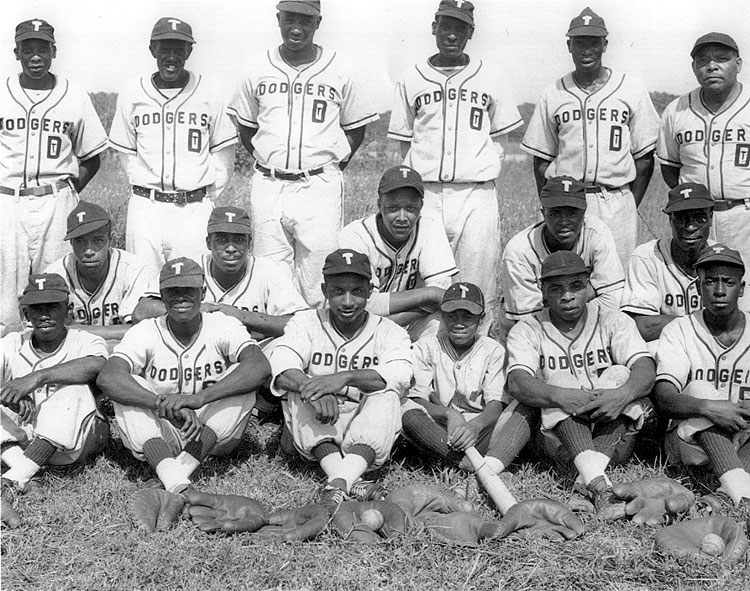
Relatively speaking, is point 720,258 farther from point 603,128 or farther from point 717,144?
point 603,128

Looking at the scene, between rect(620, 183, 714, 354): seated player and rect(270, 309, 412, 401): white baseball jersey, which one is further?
rect(620, 183, 714, 354): seated player

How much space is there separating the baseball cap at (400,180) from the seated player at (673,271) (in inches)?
65.5

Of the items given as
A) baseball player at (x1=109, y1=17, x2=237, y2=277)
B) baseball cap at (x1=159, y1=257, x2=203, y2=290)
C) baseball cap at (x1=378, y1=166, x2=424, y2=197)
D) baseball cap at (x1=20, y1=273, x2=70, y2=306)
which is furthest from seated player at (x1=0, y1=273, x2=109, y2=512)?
baseball cap at (x1=378, y1=166, x2=424, y2=197)

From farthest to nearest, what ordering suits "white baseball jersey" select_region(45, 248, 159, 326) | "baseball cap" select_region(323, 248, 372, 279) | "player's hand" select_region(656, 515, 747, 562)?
"white baseball jersey" select_region(45, 248, 159, 326), "baseball cap" select_region(323, 248, 372, 279), "player's hand" select_region(656, 515, 747, 562)

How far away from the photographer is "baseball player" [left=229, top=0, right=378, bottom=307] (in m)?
7.70

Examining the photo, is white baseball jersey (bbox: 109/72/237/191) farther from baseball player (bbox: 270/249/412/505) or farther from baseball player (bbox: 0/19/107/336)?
baseball player (bbox: 270/249/412/505)

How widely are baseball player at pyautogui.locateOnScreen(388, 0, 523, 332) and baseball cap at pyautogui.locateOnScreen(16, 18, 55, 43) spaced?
9.09 feet

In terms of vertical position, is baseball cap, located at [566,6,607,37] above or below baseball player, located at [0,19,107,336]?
above

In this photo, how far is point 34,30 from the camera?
745 centimetres

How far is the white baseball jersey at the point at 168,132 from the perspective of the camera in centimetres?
774

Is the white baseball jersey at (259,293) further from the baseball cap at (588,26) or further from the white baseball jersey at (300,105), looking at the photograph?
the baseball cap at (588,26)

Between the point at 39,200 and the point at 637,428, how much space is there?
475 centimetres

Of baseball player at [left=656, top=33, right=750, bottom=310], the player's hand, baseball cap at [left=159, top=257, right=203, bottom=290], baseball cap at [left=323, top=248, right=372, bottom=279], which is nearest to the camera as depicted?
the player's hand

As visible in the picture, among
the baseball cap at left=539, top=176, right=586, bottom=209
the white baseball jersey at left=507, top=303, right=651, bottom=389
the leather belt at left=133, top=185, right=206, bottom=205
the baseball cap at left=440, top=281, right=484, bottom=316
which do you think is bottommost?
the white baseball jersey at left=507, top=303, right=651, bottom=389
